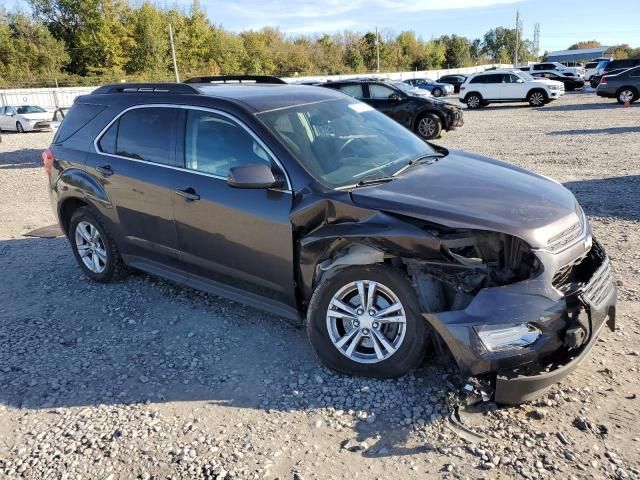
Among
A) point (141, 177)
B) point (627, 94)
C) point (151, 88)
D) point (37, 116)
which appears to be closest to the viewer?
point (141, 177)

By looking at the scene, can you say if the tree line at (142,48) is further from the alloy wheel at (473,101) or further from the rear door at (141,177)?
the rear door at (141,177)

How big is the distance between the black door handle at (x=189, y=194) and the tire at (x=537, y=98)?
81.0ft

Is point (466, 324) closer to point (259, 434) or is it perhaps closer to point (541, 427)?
point (541, 427)

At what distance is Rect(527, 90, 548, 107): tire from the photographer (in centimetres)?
2519

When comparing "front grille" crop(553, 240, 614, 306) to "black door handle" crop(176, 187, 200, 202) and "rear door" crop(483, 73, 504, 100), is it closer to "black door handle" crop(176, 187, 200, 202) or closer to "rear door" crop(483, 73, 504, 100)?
"black door handle" crop(176, 187, 200, 202)

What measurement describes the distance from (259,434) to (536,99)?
85.1 feet

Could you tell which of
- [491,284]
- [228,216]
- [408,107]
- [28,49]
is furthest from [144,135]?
[28,49]

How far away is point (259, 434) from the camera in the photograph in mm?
3051

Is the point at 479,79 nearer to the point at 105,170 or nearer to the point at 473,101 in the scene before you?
the point at 473,101

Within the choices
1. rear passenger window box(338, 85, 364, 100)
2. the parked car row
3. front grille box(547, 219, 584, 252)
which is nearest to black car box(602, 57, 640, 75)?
the parked car row

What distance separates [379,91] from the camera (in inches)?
623

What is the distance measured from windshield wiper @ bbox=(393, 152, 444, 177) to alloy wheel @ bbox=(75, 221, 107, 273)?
2993 mm

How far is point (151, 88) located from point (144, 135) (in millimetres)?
473

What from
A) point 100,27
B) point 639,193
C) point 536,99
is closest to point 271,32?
point 100,27
